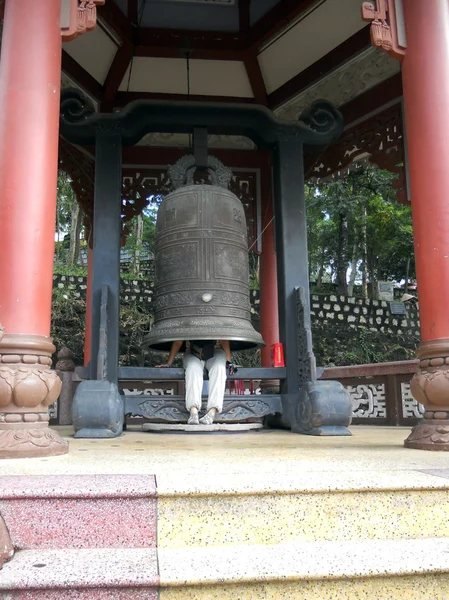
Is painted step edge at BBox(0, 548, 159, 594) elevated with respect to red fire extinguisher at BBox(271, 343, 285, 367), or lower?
lower

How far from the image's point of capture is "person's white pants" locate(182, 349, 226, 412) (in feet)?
14.3

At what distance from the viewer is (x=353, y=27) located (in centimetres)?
532

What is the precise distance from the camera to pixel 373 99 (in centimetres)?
541

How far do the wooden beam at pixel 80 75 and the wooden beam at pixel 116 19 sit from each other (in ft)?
1.71

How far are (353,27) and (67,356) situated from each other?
4.58 metres

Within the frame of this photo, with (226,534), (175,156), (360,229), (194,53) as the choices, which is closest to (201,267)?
(175,156)

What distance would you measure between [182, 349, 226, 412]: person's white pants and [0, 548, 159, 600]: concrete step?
288cm

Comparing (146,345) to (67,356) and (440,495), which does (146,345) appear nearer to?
(67,356)

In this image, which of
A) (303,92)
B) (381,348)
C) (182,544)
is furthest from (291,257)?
(381,348)

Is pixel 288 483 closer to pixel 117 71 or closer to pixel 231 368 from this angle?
pixel 231 368

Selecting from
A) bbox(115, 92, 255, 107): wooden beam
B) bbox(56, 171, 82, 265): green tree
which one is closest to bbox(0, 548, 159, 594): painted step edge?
bbox(115, 92, 255, 107): wooden beam

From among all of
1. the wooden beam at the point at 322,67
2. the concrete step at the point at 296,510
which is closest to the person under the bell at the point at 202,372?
the concrete step at the point at 296,510

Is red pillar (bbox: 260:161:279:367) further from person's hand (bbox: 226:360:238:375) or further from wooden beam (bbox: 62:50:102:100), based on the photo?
wooden beam (bbox: 62:50:102:100)

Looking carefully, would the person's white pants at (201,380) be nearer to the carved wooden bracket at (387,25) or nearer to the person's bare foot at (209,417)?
the person's bare foot at (209,417)
